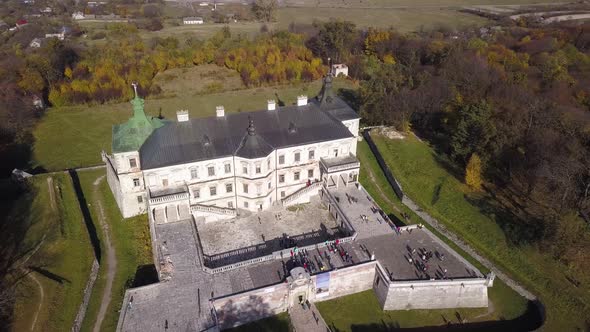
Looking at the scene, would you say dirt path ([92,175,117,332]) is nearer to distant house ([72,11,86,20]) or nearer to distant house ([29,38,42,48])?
distant house ([29,38,42,48])

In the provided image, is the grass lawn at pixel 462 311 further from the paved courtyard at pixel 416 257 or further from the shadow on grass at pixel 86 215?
the shadow on grass at pixel 86 215

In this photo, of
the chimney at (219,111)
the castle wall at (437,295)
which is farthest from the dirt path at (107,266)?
the castle wall at (437,295)

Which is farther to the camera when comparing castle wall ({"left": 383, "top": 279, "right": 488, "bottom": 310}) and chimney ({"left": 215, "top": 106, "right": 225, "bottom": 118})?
chimney ({"left": 215, "top": 106, "right": 225, "bottom": 118})

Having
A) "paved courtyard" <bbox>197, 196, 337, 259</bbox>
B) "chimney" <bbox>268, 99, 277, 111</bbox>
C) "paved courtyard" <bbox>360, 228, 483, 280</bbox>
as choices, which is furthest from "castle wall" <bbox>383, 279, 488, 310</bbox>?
"chimney" <bbox>268, 99, 277, 111</bbox>

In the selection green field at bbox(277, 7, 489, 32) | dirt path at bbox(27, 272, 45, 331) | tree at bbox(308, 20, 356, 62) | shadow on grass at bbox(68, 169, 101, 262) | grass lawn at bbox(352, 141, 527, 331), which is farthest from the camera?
green field at bbox(277, 7, 489, 32)

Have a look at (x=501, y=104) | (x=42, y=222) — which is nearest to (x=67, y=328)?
(x=42, y=222)

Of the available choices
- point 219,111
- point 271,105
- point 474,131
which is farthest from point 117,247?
point 474,131
